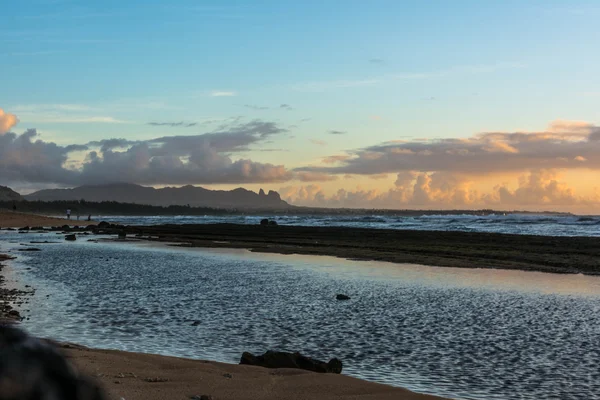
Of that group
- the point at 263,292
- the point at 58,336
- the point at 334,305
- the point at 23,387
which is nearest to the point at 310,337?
the point at 334,305

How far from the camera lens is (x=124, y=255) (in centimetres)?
3991

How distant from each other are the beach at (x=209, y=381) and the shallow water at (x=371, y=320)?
96 centimetres

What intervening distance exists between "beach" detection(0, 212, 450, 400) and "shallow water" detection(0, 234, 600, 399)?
962mm

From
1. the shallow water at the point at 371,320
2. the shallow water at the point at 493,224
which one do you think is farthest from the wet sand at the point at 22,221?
the shallow water at the point at 371,320

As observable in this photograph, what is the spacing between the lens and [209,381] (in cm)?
946

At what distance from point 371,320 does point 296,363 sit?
5.77 m

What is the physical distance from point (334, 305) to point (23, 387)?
656 inches

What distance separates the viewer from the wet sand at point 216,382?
8.83 m

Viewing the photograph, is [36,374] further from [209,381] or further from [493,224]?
[493,224]

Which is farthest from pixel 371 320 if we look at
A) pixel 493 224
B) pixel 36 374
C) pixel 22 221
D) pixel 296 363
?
pixel 22 221

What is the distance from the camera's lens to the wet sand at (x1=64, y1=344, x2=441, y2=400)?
8.83 m

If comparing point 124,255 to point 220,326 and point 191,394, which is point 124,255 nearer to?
point 220,326

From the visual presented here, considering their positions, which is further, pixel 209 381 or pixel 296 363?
pixel 296 363

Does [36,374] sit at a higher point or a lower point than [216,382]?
higher
